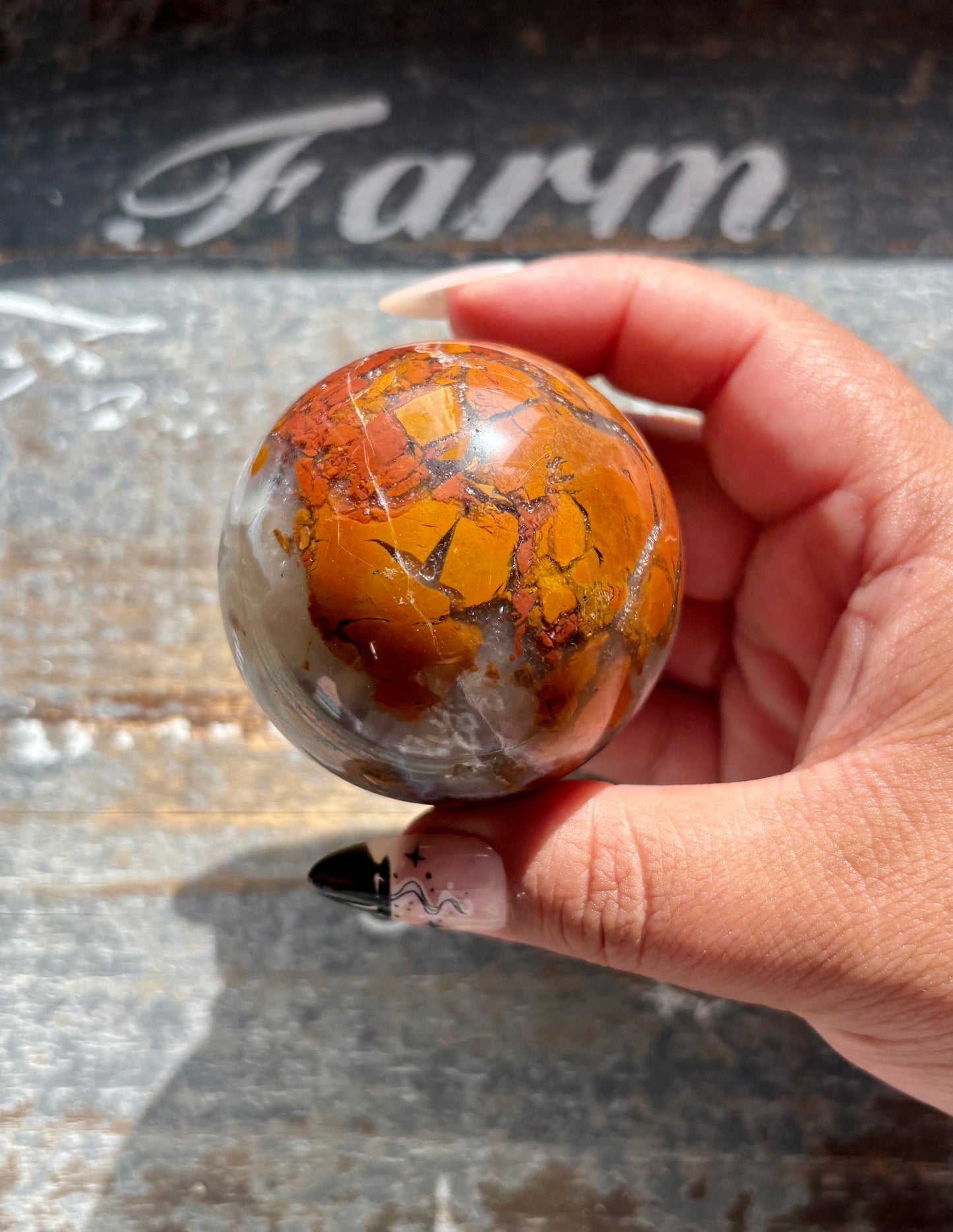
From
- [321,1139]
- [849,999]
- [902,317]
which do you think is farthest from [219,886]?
[902,317]

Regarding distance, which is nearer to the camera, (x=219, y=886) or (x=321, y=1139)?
(x=321, y=1139)

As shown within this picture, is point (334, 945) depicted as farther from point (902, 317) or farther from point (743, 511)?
point (902, 317)

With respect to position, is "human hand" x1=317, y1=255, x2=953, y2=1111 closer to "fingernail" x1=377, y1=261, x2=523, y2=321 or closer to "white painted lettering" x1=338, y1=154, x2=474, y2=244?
"fingernail" x1=377, y1=261, x2=523, y2=321

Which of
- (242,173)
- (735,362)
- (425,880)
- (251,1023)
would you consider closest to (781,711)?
(735,362)

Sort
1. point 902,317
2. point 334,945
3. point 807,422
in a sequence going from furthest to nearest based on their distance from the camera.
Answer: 1. point 902,317
2. point 334,945
3. point 807,422

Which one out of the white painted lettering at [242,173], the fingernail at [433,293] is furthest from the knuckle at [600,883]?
the white painted lettering at [242,173]

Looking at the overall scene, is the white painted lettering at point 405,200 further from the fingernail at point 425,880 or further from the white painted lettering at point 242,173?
the fingernail at point 425,880
